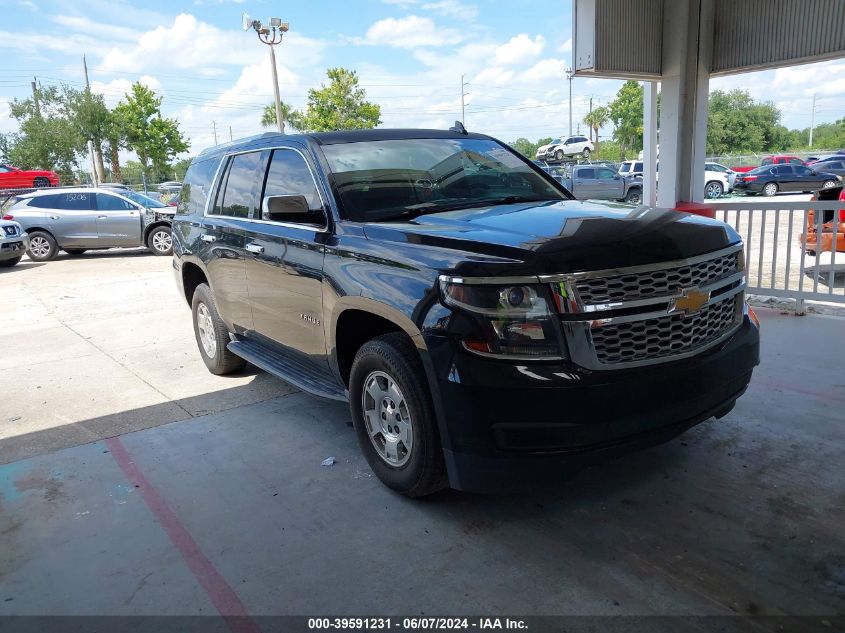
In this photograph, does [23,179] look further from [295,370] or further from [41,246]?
[295,370]

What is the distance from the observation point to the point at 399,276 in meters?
3.20

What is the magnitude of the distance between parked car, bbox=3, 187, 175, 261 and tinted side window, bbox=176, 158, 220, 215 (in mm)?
10986

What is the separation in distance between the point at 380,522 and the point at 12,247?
14.9m

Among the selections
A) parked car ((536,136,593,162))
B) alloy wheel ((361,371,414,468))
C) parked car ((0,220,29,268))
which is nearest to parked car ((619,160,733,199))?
parked car ((536,136,593,162))

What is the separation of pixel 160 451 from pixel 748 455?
3.68 metres

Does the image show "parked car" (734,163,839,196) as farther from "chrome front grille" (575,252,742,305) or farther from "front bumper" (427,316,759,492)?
"front bumper" (427,316,759,492)

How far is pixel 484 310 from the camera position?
281 centimetres

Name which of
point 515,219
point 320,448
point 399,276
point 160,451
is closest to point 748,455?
point 515,219

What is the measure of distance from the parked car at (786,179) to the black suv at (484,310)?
1236 inches

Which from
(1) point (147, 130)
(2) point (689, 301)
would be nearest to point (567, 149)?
(1) point (147, 130)

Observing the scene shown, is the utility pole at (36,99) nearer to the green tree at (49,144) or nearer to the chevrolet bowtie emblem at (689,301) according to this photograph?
the green tree at (49,144)

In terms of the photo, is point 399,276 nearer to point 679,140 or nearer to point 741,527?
point 741,527

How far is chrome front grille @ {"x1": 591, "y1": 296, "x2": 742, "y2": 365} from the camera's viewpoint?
2830mm

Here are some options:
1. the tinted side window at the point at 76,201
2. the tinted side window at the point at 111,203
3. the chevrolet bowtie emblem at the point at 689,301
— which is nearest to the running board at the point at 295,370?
the chevrolet bowtie emblem at the point at 689,301
